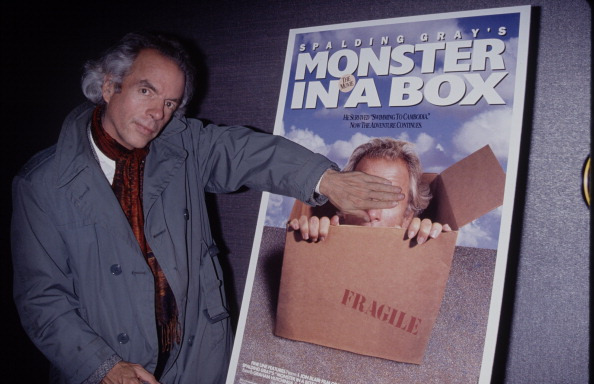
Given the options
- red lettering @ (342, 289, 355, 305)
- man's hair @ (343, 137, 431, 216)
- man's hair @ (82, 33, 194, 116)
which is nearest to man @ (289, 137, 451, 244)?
man's hair @ (343, 137, 431, 216)

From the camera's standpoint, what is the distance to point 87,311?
1.11 metres

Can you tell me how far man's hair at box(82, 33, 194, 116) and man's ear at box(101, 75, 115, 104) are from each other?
0.04 feet

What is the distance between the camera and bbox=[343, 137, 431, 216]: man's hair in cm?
105

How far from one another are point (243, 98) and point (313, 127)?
0.46 metres

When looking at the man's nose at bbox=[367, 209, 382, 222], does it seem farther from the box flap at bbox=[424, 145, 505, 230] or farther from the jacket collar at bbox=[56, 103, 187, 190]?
the jacket collar at bbox=[56, 103, 187, 190]

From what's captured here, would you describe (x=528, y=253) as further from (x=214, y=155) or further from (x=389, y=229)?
(x=214, y=155)

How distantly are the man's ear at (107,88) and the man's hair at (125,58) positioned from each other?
0.04 ft

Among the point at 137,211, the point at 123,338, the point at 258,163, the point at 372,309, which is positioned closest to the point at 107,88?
the point at 137,211

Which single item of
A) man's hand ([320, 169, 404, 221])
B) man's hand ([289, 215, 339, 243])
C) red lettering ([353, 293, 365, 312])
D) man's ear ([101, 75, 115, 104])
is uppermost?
man's ear ([101, 75, 115, 104])

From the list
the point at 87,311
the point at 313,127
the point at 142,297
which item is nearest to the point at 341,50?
the point at 313,127

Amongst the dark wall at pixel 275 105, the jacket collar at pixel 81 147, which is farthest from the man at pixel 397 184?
the jacket collar at pixel 81 147

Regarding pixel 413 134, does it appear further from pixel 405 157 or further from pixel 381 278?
pixel 381 278

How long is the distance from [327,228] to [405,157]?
0.88 feet

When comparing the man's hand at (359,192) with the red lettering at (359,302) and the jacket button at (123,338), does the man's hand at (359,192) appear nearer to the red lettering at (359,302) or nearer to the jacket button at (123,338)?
the red lettering at (359,302)
